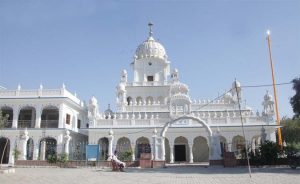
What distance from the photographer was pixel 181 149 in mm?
32969

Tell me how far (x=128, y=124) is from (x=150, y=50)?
15318mm

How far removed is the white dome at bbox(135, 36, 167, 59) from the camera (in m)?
43.2

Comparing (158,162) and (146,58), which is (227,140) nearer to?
(158,162)

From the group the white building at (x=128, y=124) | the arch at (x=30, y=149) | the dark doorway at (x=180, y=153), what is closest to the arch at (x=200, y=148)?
the white building at (x=128, y=124)

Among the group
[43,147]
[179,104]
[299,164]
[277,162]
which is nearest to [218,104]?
[179,104]

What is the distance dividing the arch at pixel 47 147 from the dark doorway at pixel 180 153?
1274cm

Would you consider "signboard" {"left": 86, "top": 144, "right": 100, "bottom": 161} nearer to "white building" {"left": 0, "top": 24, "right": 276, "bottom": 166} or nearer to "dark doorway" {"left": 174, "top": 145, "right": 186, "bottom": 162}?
"white building" {"left": 0, "top": 24, "right": 276, "bottom": 166}

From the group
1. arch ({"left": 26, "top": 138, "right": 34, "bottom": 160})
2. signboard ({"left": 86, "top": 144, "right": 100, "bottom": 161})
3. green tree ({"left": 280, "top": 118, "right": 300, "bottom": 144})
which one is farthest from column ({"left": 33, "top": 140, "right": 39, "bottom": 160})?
green tree ({"left": 280, "top": 118, "right": 300, "bottom": 144})

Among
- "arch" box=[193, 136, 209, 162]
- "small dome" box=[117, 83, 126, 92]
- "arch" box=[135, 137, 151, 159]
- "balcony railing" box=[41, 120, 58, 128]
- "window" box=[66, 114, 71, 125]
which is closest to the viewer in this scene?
"arch" box=[135, 137, 151, 159]

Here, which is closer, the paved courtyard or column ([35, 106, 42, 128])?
the paved courtyard

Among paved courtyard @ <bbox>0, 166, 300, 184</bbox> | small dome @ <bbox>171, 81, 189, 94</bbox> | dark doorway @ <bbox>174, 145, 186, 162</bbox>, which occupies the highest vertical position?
small dome @ <bbox>171, 81, 189, 94</bbox>

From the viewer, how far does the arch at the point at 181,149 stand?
32750 millimetres

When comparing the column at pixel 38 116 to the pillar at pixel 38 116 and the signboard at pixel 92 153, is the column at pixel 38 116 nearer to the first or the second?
the pillar at pixel 38 116

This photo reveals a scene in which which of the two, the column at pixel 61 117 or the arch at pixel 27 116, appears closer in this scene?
the column at pixel 61 117
